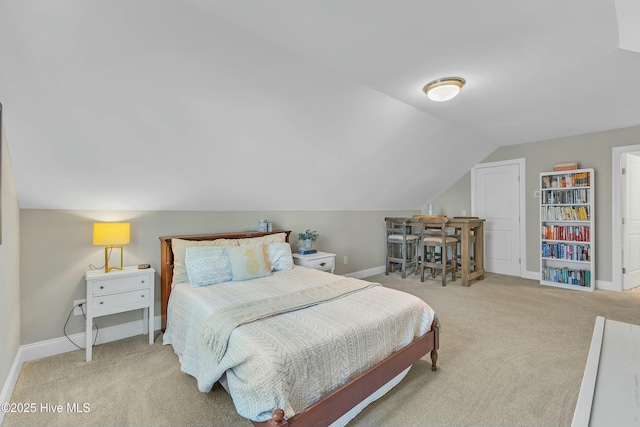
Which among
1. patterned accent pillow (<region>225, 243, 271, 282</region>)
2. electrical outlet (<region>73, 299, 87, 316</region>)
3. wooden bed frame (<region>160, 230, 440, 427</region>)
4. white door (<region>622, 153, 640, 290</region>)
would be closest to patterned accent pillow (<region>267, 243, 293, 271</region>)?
patterned accent pillow (<region>225, 243, 271, 282</region>)

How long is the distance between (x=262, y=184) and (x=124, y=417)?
2.35 m

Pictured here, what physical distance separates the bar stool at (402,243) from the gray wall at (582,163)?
1837 mm

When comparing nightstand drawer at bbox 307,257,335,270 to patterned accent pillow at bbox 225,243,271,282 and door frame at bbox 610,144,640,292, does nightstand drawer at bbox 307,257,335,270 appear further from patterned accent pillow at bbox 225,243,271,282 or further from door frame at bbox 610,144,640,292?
door frame at bbox 610,144,640,292

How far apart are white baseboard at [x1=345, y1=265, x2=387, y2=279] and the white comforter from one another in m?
2.56

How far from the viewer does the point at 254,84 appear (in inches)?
94.8

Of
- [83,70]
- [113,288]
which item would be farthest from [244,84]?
[113,288]

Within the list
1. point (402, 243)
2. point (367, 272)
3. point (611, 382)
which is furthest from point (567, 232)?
point (611, 382)

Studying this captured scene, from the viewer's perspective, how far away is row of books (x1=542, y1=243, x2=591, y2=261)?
4352mm

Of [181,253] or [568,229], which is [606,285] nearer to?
[568,229]

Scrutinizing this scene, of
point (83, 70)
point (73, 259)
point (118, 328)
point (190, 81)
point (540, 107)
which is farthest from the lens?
point (540, 107)

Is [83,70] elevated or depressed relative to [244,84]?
depressed

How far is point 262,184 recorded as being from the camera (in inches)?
136

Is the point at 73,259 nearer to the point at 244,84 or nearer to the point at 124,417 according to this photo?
the point at 124,417

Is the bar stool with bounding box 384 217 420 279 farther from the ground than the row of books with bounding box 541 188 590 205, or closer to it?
closer to it
